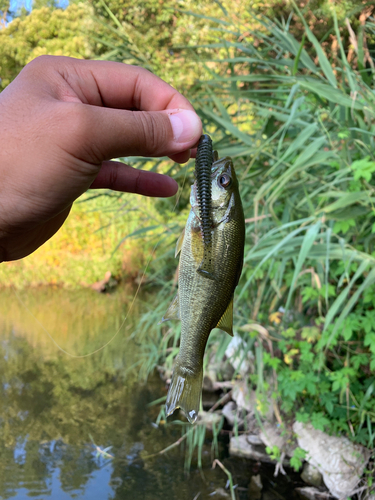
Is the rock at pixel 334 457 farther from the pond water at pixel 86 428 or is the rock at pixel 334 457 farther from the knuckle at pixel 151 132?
the knuckle at pixel 151 132

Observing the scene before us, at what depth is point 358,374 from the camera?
2852 millimetres

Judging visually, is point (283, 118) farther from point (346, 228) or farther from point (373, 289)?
point (373, 289)

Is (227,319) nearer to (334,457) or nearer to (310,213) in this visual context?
(310,213)

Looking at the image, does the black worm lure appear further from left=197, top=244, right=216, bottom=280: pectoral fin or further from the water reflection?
the water reflection

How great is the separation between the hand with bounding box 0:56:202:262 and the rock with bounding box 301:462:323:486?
3.08 metres

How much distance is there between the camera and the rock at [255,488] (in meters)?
3.34

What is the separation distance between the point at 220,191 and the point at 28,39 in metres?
9.30

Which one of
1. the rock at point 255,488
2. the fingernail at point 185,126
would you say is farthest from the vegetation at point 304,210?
the fingernail at point 185,126

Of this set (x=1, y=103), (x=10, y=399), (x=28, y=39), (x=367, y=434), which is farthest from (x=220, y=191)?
(x=28, y=39)

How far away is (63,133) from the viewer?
98cm

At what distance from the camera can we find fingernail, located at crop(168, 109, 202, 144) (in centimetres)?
116

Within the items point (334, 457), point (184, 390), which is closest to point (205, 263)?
point (184, 390)

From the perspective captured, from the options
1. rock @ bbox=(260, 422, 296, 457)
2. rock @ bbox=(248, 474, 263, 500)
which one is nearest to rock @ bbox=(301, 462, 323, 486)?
rock @ bbox=(260, 422, 296, 457)

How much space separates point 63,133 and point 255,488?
11.1 ft
